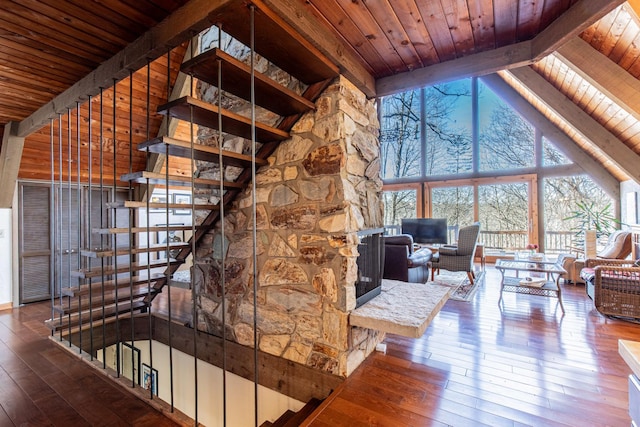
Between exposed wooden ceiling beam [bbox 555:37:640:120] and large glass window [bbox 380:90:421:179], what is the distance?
5.58 m

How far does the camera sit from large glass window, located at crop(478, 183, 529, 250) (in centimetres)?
762

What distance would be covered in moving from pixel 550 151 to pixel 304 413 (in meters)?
8.29

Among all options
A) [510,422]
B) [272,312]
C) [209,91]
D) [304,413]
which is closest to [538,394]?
[510,422]

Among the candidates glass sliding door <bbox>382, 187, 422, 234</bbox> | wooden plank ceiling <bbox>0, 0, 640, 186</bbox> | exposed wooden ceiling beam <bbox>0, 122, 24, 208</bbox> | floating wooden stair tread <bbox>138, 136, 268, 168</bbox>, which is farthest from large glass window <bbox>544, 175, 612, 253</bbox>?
exposed wooden ceiling beam <bbox>0, 122, 24, 208</bbox>

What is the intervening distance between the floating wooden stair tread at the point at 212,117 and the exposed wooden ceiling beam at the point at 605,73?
361 cm

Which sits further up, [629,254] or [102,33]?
[102,33]

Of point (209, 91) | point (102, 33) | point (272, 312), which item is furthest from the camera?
point (209, 91)

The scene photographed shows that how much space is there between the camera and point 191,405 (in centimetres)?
330

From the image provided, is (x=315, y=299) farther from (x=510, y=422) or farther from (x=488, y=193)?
(x=488, y=193)

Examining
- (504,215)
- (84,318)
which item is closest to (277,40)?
(84,318)

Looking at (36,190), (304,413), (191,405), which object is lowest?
(191,405)

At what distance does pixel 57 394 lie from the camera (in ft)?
7.22

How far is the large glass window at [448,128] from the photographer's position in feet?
27.7

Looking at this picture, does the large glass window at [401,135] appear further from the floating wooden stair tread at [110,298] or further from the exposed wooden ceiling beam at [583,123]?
the floating wooden stair tread at [110,298]
